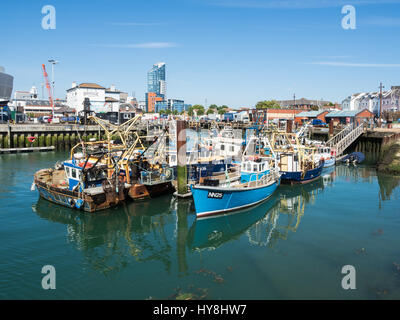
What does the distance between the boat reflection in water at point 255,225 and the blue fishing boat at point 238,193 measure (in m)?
0.69

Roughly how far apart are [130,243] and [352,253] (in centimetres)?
1373

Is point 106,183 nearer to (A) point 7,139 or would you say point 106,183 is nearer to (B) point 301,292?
(B) point 301,292

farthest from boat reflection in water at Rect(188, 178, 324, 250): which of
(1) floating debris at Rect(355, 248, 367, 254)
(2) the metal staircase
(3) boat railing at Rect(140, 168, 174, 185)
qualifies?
(2) the metal staircase

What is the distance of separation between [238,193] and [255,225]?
281cm

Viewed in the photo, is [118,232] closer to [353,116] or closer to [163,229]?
[163,229]

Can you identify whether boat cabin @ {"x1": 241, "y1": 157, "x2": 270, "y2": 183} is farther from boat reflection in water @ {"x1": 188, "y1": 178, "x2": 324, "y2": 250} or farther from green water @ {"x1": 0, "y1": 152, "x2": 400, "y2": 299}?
green water @ {"x1": 0, "y1": 152, "x2": 400, "y2": 299}

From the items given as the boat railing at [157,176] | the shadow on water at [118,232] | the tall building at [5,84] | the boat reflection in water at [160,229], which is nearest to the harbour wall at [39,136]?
the boat railing at [157,176]

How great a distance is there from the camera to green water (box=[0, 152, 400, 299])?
46.2 feet

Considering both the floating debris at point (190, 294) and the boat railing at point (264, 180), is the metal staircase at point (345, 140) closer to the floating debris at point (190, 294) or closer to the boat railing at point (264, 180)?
the boat railing at point (264, 180)

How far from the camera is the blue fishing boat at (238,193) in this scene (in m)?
22.5

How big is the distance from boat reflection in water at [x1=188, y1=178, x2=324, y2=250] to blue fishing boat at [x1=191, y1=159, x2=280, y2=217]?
691 mm

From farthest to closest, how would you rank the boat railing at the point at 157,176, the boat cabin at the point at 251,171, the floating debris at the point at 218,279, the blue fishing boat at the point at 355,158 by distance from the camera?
the blue fishing boat at the point at 355,158 → the boat railing at the point at 157,176 → the boat cabin at the point at 251,171 → the floating debris at the point at 218,279

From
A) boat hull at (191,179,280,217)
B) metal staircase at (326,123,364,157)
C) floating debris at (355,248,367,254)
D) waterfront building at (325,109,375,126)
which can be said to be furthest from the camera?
waterfront building at (325,109,375,126)
